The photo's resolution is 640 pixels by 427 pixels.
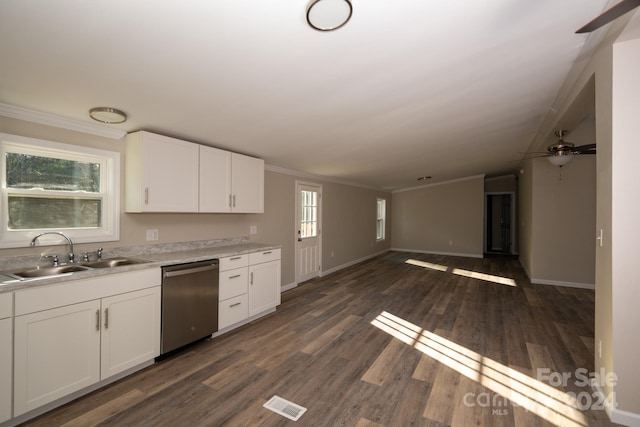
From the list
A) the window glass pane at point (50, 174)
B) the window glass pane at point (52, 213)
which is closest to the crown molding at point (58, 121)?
the window glass pane at point (50, 174)

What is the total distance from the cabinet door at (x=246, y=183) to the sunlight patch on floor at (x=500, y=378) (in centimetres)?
226

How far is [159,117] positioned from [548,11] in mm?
2859

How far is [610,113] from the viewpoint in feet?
6.11

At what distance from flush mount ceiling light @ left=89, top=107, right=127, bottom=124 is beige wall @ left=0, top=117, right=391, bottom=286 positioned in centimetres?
38

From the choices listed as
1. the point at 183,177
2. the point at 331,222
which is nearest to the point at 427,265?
the point at 331,222

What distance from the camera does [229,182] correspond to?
353cm

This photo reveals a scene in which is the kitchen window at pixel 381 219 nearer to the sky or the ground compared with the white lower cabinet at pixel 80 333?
nearer to the sky

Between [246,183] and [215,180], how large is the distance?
484 mm

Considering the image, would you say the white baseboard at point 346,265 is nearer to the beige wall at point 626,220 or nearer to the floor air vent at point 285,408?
the floor air vent at point 285,408

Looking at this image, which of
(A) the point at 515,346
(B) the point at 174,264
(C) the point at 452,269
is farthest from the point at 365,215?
(B) the point at 174,264

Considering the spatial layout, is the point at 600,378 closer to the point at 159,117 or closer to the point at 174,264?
the point at 174,264

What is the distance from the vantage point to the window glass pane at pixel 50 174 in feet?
7.46

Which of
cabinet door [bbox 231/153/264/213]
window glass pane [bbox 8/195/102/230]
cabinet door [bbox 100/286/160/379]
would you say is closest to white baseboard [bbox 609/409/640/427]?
cabinet door [bbox 100/286/160/379]

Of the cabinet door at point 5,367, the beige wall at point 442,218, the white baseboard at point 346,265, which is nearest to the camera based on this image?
the cabinet door at point 5,367
